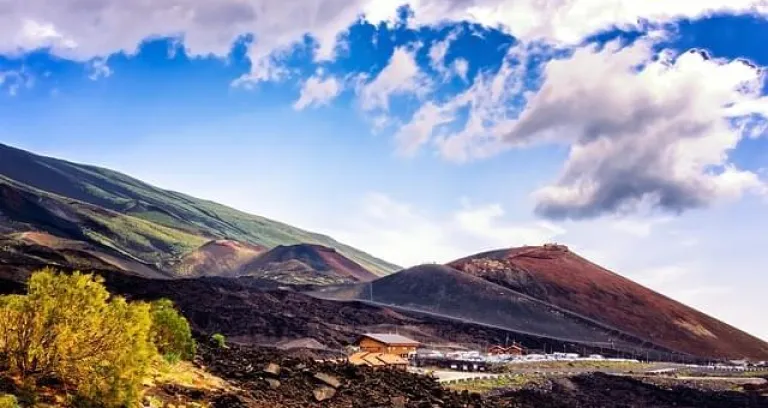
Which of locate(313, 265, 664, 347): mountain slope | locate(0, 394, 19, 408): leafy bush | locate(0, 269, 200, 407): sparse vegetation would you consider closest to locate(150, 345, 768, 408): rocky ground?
locate(0, 269, 200, 407): sparse vegetation

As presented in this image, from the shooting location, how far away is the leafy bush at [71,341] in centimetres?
2239

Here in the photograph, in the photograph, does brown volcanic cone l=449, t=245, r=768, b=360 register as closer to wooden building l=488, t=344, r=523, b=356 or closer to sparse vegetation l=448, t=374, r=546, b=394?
wooden building l=488, t=344, r=523, b=356

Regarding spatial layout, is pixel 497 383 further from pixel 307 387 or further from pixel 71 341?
pixel 71 341

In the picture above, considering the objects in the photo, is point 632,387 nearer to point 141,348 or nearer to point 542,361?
point 542,361

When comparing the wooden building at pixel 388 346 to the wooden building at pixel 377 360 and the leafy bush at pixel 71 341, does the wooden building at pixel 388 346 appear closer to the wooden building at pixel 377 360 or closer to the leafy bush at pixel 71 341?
the wooden building at pixel 377 360

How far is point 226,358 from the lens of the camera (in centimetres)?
3947

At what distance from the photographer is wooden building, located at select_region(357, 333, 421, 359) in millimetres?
83188

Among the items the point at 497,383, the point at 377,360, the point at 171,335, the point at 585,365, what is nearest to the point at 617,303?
the point at 585,365

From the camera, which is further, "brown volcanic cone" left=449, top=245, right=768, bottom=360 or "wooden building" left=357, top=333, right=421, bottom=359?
"brown volcanic cone" left=449, top=245, right=768, bottom=360

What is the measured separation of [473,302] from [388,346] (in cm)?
5942

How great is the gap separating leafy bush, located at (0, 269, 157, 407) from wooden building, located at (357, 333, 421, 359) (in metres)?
60.2

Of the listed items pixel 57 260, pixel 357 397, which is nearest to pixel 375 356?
pixel 357 397

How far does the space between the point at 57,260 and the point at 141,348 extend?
106m

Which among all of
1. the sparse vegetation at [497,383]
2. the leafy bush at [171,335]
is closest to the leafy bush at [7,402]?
the leafy bush at [171,335]
